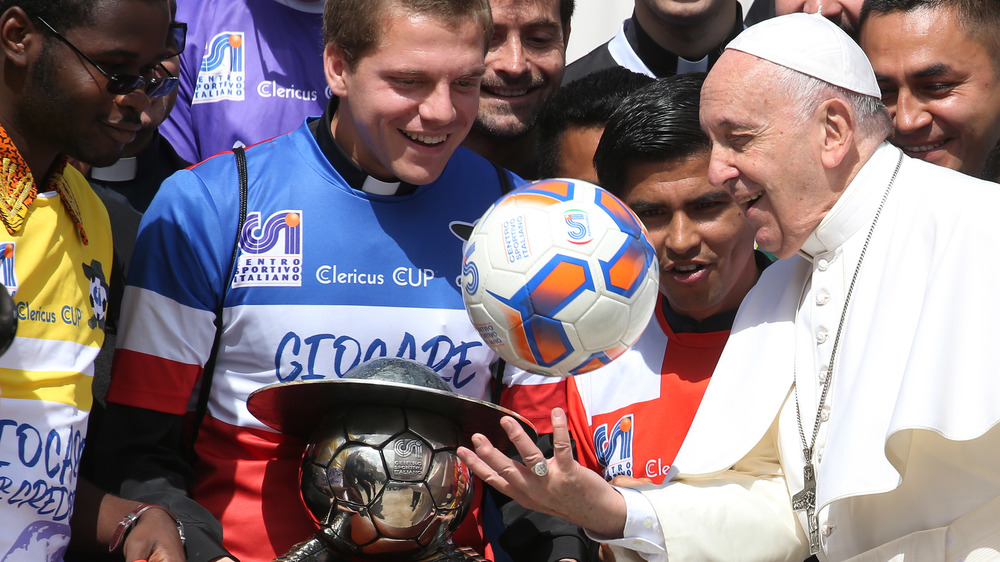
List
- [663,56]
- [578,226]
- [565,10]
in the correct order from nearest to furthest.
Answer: [578,226]
[565,10]
[663,56]

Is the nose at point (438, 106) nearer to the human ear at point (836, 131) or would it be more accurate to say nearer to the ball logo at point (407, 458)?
the ball logo at point (407, 458)

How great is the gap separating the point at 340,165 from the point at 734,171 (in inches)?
55.9

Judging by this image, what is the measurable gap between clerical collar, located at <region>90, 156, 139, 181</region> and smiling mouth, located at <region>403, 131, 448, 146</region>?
1619 mm

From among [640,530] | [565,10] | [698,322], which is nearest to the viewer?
[640,530]

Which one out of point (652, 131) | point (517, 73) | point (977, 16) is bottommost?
point (652, 131)

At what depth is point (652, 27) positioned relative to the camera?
619 cm

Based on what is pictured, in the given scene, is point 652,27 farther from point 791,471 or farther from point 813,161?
point 791,471

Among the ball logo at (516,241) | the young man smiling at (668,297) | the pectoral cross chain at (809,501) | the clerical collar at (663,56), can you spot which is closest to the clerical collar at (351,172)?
the ball logo at (516,241)

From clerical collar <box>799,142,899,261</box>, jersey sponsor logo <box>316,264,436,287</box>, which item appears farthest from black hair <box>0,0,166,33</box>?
clerical collar <box>799,142,899,261</box>

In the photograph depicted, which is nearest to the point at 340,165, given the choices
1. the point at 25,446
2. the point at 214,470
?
the point at 214,470

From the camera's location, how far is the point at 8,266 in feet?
11.2

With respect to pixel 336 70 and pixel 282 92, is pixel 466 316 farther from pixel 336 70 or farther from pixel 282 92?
pixel 282 92

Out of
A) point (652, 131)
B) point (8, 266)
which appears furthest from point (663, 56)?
point (8, 266)

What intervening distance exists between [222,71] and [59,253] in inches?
72.1
